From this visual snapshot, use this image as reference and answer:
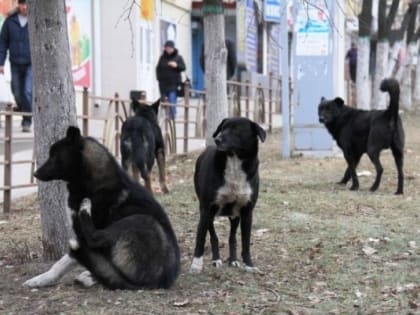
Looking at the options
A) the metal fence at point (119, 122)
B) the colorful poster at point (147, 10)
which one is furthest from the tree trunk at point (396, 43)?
the colorful poster at point (147, 10)

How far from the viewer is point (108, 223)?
17.7 ft

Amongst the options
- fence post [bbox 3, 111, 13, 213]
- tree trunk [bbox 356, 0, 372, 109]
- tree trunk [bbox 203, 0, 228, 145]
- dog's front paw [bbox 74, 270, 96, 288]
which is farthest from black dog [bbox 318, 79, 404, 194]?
tree trunk [bbox 356, 0, 372, 109]

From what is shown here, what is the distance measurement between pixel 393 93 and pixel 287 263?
421 cm

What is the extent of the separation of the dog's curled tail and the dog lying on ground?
5.49 m

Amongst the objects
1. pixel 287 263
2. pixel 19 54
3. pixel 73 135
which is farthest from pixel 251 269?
pixel 19 54

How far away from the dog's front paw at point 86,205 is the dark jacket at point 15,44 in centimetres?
807

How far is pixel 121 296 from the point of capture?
5.21m

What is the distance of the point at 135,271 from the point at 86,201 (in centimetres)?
57

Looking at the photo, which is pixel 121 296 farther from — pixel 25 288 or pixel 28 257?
pixel 28 257

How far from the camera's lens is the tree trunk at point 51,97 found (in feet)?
20.2

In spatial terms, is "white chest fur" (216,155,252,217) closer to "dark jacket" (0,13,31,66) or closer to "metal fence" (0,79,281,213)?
"metal fence" (0,79,281,213)

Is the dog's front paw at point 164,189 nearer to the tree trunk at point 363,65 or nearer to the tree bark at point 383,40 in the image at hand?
the tree trunk at point 363,65

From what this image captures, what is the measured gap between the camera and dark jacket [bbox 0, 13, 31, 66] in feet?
→ 42.5

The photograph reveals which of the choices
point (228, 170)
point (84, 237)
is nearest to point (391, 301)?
point (228, 170)
